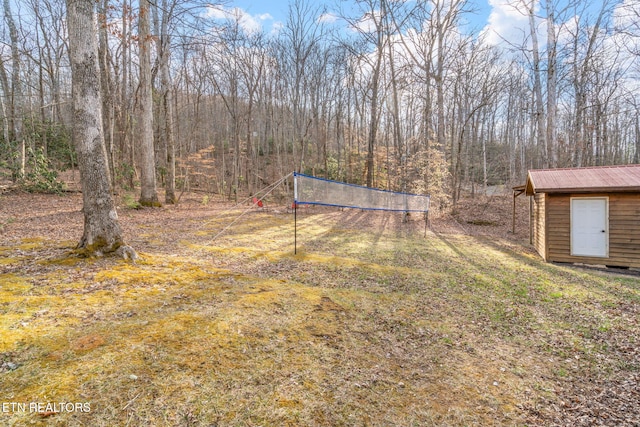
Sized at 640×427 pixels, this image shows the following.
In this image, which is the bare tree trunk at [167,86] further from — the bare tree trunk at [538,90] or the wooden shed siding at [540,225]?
the bare tree trunk at [538,90]

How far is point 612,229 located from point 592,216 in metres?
0.59

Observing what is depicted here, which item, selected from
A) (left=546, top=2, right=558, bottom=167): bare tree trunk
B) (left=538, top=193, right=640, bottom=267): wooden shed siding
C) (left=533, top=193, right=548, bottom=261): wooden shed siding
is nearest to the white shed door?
(left=538, top=193, right=640, bottom=267): wooden shed siding

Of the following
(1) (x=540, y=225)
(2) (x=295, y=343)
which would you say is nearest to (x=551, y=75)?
(1) (x=540, y=225)

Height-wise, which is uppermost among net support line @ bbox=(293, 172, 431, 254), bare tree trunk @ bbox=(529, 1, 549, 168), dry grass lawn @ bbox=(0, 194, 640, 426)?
bare tree trunk @ bbox=(529, 1, 549, 168)

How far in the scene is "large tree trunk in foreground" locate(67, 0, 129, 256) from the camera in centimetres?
435

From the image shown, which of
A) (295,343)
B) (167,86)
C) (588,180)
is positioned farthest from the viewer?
(167,86)

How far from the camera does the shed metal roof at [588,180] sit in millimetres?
8375

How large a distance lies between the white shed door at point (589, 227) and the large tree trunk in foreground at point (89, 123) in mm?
11788

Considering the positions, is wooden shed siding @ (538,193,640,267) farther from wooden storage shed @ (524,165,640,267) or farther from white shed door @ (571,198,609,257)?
white shed door @ (571,198,609,257)

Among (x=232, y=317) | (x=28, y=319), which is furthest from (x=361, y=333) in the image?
(x=28, y=319)

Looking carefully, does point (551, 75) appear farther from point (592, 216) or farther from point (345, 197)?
point (345, 197)

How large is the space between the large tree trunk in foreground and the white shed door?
11788 mm

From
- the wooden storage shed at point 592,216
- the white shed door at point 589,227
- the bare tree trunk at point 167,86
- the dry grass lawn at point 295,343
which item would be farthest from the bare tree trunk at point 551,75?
the bare tree trunk at point 167,86

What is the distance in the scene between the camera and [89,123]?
14.5 feet
